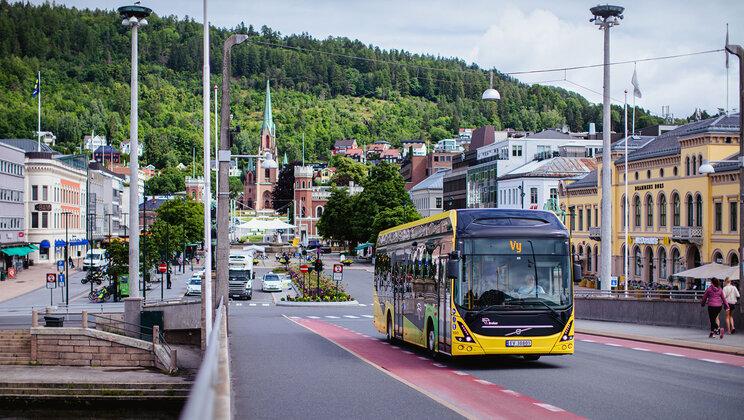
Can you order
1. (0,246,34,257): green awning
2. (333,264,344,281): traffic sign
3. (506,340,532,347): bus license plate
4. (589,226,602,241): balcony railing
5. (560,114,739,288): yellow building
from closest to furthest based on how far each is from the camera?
1. (506,340,532,347): bus license plate
2. (560,114,739,288): yellow building
3. (333,264,344,281): traffic sign
4. (589,226,602,241): balcony railing
5. (0,246,34,257): green awning

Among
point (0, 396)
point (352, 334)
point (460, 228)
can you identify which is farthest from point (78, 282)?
point (460, 228)

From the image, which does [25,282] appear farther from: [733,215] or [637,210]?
[733,215]

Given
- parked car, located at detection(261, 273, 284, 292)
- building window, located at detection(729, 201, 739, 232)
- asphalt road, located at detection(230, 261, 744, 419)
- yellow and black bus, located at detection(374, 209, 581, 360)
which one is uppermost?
building window, located at detection(729, 201, 739, 232)

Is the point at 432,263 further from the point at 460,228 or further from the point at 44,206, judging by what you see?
the point at 44,206

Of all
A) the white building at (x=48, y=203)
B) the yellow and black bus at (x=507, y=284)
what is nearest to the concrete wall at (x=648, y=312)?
the yellow and black bus at (x=507, y=284)

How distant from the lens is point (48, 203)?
111 m

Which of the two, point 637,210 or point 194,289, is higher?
point 637,210

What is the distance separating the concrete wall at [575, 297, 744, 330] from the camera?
35344 millimetres

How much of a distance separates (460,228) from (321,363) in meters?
4.21

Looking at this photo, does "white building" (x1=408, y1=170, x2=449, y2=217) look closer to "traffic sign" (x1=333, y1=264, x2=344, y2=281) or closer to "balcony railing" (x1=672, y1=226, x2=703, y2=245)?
"traffic sign" (x1=333, y1=264, x2=344, y2=281)

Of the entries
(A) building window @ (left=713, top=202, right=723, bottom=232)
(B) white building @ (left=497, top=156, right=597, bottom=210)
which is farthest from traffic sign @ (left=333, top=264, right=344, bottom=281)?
(B) white building @ (left=497, top=156, right=597, bottom=210)

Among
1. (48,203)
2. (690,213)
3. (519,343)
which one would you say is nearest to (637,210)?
(690,213)

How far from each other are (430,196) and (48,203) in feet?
221

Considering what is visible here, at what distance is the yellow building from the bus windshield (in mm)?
38697
